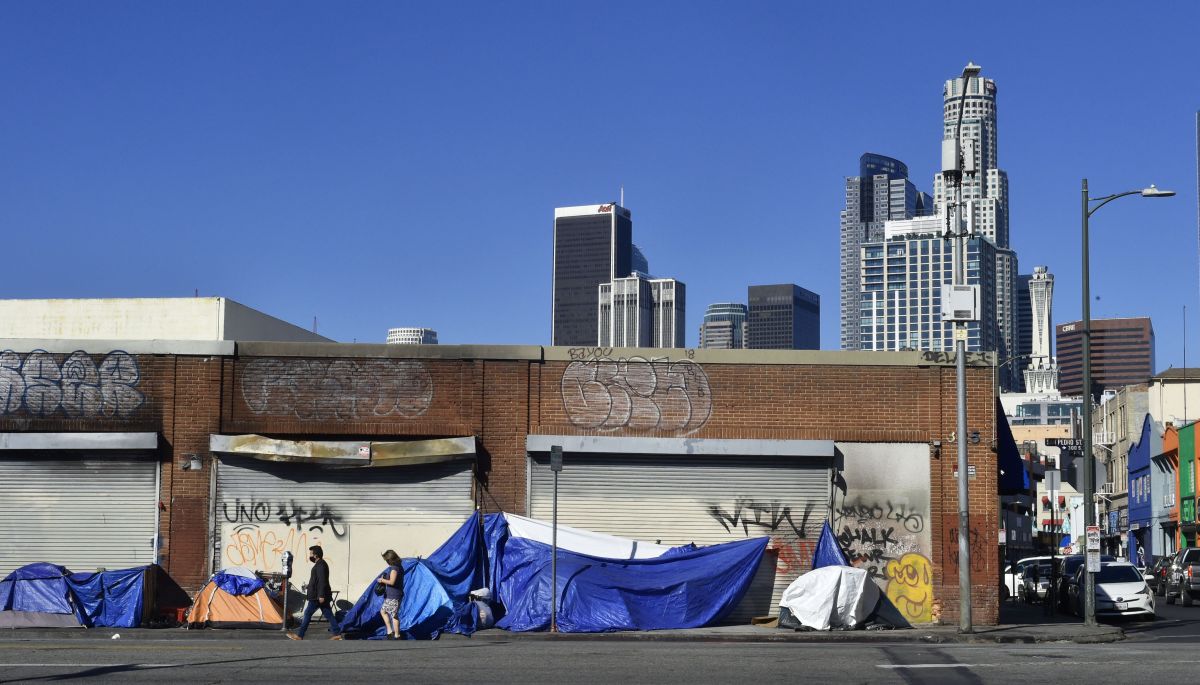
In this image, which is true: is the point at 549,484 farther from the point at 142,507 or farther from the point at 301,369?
the point at 142,507

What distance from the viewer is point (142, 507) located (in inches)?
1053

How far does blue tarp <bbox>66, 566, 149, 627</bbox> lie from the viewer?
24.5m

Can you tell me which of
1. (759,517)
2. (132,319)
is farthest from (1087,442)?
(132,319)

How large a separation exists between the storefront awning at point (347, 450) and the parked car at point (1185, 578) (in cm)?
2355

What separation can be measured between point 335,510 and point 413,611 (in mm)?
4198

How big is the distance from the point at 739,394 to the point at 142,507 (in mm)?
11685

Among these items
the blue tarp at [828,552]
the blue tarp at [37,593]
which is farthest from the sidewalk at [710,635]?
the blue tarp at [828,552]

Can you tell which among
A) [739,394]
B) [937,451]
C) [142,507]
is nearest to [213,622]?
[142,507]

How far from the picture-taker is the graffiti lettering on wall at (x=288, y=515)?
2678 cm

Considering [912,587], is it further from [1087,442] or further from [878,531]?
[1087,442]

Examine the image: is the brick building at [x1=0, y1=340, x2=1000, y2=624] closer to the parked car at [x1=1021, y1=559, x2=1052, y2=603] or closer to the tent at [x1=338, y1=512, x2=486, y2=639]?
the tent at [x1=338, y1=512, x2=486, y2=639]

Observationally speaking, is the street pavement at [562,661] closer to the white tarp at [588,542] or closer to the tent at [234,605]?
the tent at [234,605]

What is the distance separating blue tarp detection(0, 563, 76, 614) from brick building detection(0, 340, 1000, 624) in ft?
6.75

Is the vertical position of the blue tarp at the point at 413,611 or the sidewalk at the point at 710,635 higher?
the blue tarp at the point at 413,611
